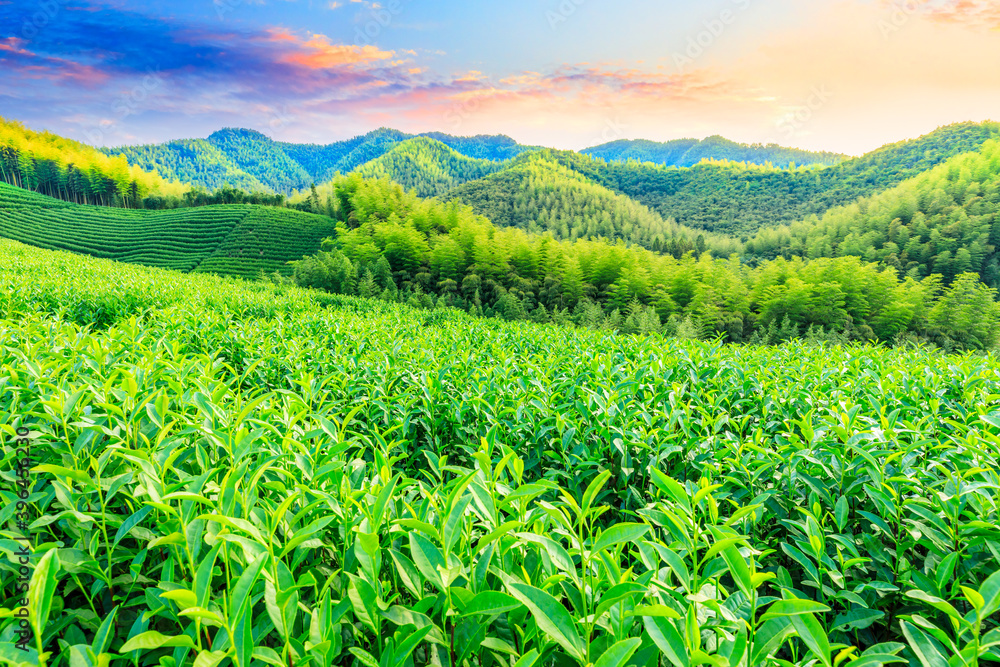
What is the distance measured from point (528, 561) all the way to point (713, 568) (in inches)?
18.2

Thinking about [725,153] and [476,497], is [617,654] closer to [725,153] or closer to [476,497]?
[476,497]

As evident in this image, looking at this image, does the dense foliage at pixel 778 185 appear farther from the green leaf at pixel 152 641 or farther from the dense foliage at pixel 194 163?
the dense foliage at pixel 194 163

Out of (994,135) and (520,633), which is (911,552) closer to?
(520,633)

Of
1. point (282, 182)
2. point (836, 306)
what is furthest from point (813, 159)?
point (282, 182)

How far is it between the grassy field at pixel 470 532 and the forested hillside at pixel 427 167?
356ft

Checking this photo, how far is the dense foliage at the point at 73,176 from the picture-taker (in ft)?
201

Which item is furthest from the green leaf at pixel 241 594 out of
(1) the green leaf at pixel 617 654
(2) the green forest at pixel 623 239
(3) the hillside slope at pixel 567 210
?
(3) the hillside slope at pixel 567 210

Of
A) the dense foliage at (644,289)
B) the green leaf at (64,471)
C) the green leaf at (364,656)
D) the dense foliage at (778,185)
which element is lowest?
the dense foliage at (644,289)

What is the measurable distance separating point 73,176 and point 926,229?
106 meters

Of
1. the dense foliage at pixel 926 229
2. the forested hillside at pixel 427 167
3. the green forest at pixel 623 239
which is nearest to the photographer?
the green forest at pixel 623 239

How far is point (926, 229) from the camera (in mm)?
37156

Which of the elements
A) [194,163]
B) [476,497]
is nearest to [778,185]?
[476,497]

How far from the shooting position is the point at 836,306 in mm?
20250

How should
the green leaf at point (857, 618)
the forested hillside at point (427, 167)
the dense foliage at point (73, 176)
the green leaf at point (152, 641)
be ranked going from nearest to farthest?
1. the green leaf at point (152, 641)
2. the green leaf at point (857, 618)
3. the dense foliage at point (73, 176)
4. the forested hillside at point (427, 167)
